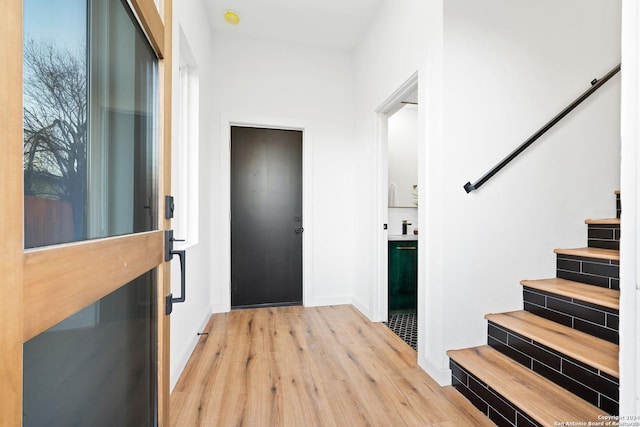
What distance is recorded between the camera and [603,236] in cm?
199

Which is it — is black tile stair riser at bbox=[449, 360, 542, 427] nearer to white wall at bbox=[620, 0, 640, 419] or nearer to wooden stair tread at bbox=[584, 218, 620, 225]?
white wall at bbox=[620, 0, 640, 419]

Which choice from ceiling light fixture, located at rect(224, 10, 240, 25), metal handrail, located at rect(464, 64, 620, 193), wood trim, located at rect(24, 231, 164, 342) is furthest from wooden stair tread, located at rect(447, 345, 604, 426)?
ceiling light fixture, located at rect(224, 10, 240, 25)

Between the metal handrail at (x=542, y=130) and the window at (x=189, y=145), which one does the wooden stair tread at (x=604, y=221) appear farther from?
the window at (x=189, y=145)

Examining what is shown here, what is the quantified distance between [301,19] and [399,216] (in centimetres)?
242

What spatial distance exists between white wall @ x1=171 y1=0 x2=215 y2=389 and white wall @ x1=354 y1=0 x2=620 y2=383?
1623 millimetres

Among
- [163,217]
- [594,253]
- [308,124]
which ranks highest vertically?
[308,124]

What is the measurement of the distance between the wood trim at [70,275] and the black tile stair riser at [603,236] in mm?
2604

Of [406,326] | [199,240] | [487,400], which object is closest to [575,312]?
[487,400]

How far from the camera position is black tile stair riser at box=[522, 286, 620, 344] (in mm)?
1473

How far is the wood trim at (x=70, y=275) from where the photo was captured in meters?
0.41

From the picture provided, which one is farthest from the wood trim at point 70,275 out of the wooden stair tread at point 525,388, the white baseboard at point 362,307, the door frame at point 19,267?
the white baseboard at point 362,307

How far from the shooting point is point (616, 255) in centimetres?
171

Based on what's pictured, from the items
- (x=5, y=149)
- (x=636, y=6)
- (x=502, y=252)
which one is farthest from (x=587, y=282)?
(x=5, y=149)

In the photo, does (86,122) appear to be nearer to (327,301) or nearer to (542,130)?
(542,130)
